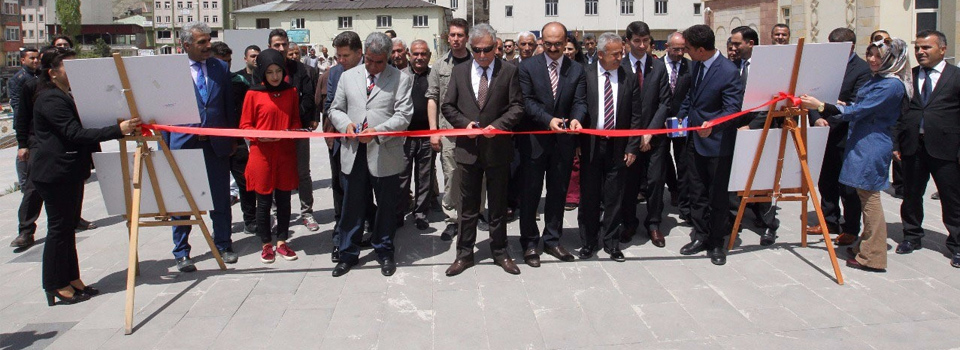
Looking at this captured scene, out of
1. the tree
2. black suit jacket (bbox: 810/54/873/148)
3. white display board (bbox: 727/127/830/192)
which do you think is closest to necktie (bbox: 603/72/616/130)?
white display board (bbox: 727/127/830/192)

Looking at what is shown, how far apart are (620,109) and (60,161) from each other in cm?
417

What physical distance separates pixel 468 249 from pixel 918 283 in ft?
11.0

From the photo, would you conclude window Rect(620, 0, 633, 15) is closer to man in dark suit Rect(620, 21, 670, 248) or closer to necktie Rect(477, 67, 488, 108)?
man in dark suit Rect(620, 21, 670, 248)

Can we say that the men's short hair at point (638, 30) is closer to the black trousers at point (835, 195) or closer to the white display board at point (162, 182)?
the black trousers at point (835, 195)

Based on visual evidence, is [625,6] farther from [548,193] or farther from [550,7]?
[548,193]

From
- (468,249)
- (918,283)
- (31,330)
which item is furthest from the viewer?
(468,249)

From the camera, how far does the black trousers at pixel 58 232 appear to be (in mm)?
5043

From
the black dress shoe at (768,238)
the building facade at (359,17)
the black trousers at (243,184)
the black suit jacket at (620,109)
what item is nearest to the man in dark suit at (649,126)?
the black suit jacket at (620,109)

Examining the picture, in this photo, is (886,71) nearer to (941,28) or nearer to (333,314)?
(333,314)

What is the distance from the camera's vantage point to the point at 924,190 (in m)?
6.23

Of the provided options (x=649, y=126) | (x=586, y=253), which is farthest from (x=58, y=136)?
(x=649, y=126)

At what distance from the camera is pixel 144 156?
529cm

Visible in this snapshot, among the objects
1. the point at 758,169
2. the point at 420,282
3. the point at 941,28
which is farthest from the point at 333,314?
the point at 941,28

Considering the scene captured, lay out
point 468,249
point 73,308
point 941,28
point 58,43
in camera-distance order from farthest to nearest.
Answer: point 941,28, point 58,43, point 468,249, point 73,308
